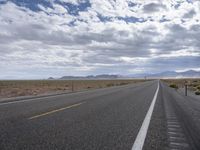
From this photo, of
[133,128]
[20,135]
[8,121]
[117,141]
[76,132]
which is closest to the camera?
[117,141]

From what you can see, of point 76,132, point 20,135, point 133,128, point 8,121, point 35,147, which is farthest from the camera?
point 8,121

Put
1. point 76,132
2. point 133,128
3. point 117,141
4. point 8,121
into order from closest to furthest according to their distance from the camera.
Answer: point 117,141, point 76,132, point 133,128, point 8,121

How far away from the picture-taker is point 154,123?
8.36 meters

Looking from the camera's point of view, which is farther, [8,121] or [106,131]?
[8,121]

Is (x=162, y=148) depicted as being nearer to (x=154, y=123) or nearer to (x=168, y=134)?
(x=168, y=134)

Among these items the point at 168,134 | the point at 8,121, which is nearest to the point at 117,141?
the point at 168,134

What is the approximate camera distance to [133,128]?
7.34 m

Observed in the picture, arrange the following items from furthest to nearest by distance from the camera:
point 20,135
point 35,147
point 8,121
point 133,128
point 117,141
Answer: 1. point 8,121
2. point 133,128
3. point 20,135
4. point 117,141
5. point 35,147

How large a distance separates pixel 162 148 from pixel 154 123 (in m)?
3.16

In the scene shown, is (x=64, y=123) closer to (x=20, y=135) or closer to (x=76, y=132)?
(x=76, y=132)

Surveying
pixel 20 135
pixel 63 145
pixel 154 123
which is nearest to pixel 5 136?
pixel 20 135

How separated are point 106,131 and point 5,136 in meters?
2.36

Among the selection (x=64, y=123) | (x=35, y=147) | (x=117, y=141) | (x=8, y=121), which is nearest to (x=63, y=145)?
Result: (x=35, y=147)

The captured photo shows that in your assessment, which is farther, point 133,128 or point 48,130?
point 133,128
